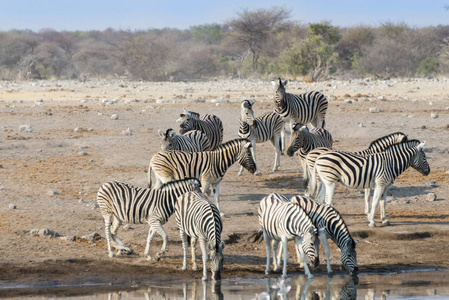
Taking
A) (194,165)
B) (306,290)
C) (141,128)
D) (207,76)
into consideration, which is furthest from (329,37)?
(306,290)

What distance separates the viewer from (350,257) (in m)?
10.7

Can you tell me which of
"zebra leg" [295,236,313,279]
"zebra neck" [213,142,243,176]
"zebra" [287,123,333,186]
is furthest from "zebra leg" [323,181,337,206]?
"zebra leg" [295,236,313,279]

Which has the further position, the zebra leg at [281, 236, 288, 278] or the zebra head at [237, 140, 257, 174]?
the zebra head at [237, 140, 257, 174]

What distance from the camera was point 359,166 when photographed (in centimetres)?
1254

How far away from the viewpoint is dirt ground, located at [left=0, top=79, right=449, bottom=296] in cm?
1096

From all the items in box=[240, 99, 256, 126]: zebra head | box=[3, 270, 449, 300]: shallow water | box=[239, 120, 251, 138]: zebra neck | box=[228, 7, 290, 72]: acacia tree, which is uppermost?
box=[228, 7, 290, 72]: acacia tree

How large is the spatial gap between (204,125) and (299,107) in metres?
2.76

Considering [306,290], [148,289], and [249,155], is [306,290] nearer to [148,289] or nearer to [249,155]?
[148,289]

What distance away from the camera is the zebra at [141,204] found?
10.8 m

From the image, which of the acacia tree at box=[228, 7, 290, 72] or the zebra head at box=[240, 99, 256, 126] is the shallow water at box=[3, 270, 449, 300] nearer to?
the zebra head at box=[240, 99, 256, 126]

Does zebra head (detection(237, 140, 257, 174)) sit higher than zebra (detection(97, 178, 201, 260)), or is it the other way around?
zebra head (detection(237, 140, 257, 174))

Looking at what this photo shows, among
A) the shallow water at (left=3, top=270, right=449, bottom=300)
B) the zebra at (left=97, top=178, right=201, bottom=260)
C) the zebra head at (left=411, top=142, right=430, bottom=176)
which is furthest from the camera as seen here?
the zebra head at (left=411, top=142, right=430, bottom=176)

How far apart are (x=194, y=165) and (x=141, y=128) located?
27.0 feet

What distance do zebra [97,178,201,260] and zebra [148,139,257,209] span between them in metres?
1.37
